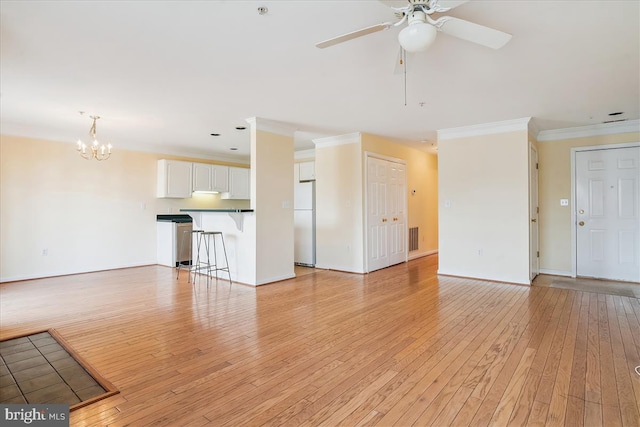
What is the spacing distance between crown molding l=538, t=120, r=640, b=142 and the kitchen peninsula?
508 cm

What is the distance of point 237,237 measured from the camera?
16.7ft

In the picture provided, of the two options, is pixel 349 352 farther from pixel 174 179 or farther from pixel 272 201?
pixel 174 179

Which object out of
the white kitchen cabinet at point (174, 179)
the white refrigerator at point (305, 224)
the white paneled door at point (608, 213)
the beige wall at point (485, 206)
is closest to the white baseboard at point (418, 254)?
the beige wall at point (485, 206)

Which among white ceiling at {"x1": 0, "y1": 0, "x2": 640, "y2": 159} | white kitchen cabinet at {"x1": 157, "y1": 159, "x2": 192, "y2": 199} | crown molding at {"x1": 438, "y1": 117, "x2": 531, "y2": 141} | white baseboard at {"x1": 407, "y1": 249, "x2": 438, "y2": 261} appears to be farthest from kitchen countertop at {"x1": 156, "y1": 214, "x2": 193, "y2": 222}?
crown molding at {"x1": 438, "y1": 117, "x2": 531, "y2": 141}

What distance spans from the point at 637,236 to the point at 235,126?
6.39m

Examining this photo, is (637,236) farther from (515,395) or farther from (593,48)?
(515,395)

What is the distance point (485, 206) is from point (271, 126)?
358cm

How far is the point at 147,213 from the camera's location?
6.92 m

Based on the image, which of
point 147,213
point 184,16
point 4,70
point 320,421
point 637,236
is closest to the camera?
point 320,421

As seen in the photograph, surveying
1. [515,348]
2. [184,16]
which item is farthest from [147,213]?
[515,348]

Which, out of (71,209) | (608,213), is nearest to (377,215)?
(608,213)

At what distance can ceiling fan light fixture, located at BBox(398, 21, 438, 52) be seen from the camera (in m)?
1.83

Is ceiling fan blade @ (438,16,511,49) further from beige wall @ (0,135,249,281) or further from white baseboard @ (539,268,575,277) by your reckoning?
beige wall @ (0,135,249,281)

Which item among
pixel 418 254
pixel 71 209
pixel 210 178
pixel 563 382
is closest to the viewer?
pixel 563 382
